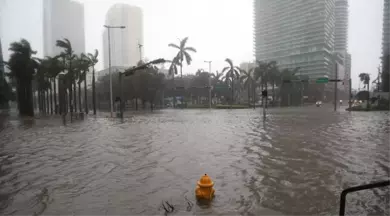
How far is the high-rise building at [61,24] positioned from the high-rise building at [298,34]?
10497 cm

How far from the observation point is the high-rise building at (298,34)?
452ft

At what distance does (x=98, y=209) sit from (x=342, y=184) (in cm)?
530

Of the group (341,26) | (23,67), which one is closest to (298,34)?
(341,26)

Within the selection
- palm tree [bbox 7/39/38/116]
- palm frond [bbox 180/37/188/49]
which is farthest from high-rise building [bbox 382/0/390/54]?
palm tree [bbox 7/39/38/116]

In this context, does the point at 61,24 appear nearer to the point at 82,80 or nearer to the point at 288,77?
the point at 82,80

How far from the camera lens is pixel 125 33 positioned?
10144cm

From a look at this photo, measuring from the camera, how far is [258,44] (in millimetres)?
163375

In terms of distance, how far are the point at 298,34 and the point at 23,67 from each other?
138 metres

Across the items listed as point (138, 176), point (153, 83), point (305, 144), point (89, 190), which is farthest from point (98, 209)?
point (153, 83)

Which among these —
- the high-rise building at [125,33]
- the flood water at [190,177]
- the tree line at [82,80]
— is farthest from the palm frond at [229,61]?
the flood water at [190,177]

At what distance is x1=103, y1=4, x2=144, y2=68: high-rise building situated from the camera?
10162 centimetres

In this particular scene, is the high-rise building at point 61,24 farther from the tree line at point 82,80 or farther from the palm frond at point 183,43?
the palm frond at point 183,43

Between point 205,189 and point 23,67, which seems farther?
point 23,67

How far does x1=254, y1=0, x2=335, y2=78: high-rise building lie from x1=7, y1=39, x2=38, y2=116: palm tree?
12052cm
